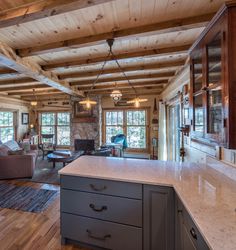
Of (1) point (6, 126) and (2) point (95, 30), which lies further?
(1) point (6, 126)

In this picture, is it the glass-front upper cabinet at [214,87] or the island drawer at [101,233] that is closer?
the glass-front upper cabinet at [214,87]

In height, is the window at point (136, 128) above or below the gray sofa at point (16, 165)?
above

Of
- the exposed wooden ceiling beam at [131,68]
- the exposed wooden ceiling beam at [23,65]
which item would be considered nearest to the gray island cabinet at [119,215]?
the exposed wooden ceiling beam at [23,65]

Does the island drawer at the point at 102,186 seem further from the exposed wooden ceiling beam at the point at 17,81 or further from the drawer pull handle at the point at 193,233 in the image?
the exposed wooden ceiling beam at the point at 17,81

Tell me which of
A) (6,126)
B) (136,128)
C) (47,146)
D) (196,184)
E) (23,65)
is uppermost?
(23,65)

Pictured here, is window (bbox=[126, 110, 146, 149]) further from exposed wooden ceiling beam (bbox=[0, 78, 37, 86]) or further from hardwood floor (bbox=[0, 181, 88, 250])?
hardwood floor (bbox=[0, 181, 88, 250])

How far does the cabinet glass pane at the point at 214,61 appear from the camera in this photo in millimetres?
1209

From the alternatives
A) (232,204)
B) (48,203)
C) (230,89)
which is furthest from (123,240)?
(48,203)

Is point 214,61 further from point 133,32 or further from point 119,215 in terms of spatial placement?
point 119,215

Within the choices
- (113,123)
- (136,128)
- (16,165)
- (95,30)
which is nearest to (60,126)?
(113,123)

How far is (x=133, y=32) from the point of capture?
1.87m

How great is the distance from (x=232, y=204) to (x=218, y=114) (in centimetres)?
64

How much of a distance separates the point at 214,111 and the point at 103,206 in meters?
1.37

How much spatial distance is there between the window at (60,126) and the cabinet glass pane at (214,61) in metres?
6.83
